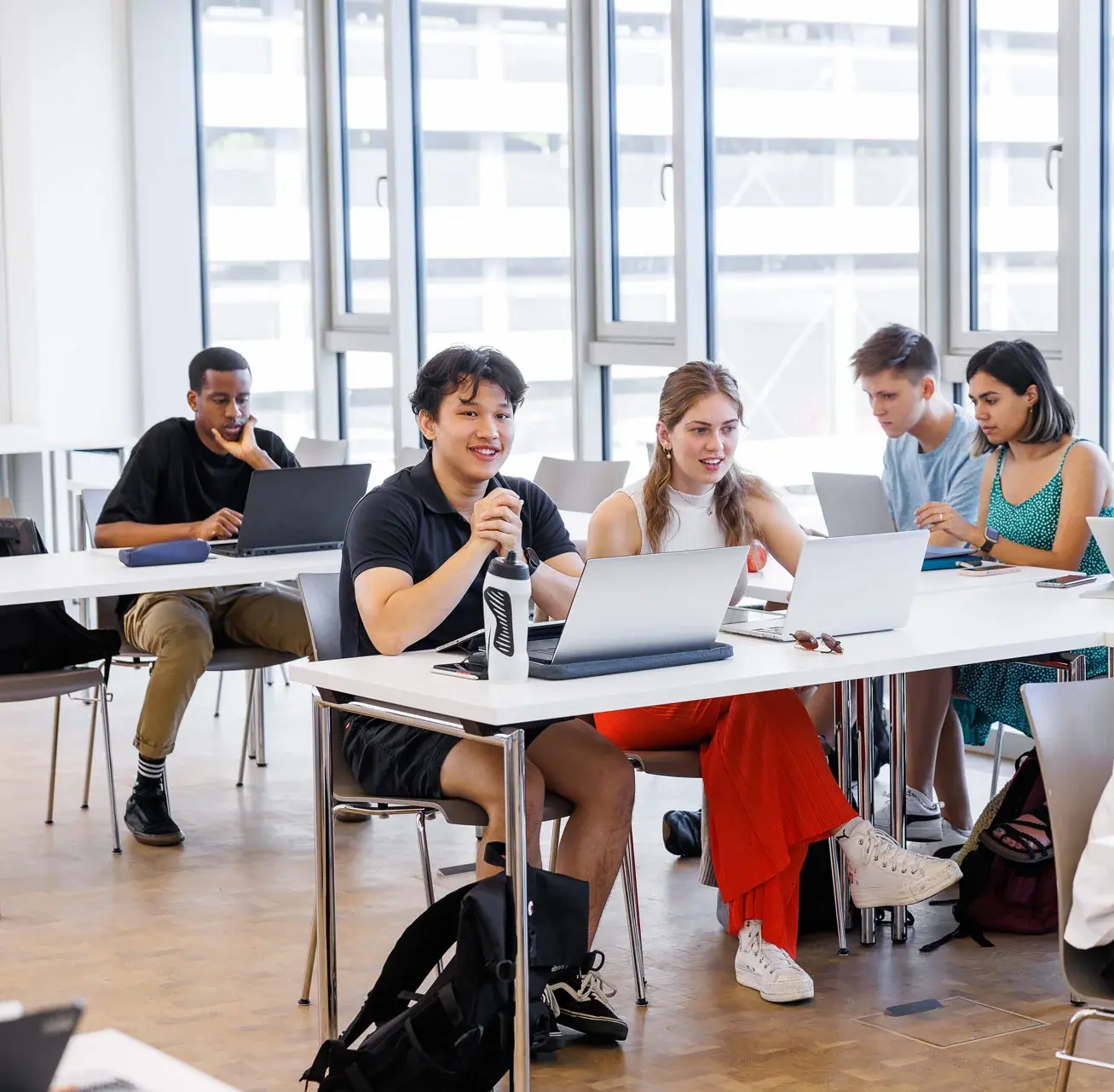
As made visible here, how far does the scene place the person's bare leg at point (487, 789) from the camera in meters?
2.96

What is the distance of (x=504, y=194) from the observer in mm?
7094

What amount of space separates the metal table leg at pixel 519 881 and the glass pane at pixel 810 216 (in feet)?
11.5

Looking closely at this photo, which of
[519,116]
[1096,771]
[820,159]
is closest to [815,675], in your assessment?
[1096,771]

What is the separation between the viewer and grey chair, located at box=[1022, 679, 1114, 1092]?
2.29 m

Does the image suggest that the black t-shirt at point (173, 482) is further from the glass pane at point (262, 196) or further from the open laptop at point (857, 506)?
the glass pane at point (262, 196)

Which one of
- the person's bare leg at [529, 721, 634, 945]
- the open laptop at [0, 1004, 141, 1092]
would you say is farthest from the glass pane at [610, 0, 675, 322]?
the open laptop at [0, 1004, 141, 1092]

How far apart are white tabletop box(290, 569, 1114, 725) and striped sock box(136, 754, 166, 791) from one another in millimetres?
1630

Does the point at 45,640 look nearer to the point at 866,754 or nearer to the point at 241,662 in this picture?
the point at 241,662

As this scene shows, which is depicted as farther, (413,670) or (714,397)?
(714,397)

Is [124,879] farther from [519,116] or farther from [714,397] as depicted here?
[519,116]

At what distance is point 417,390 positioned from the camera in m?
3.36

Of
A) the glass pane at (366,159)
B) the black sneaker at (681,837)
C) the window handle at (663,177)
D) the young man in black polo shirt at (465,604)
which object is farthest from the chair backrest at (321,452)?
the young man in black polo shirt at (465,604)

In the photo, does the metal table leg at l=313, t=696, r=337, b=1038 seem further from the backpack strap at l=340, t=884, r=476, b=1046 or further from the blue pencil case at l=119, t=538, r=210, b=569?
the blue pencil case at l=119, t=538, r=210, b=569

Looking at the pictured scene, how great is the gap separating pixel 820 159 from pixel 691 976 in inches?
134
